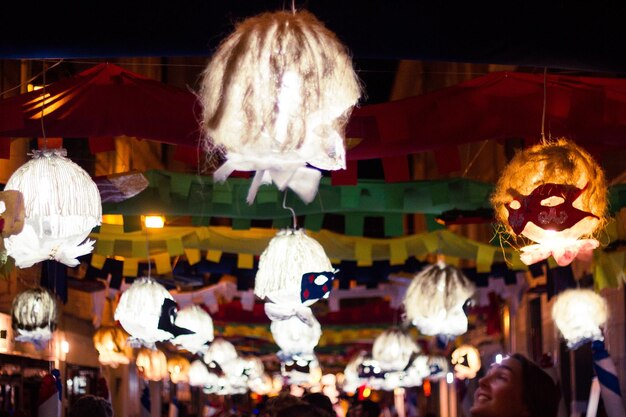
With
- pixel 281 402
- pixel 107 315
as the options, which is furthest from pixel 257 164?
pixel 107 315

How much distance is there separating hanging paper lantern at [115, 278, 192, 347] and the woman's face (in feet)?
22.2

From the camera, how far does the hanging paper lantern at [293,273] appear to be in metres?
8.73

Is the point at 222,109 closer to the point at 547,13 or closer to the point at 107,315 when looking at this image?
the point at 547,13

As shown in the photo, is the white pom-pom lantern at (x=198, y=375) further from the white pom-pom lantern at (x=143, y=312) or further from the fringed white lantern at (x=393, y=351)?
the white pom-pom lantern at (x=143, y=312)

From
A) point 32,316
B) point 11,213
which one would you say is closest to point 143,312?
point 32,316

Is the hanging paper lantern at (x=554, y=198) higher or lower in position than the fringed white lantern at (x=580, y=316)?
lower

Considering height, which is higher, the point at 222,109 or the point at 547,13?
the point at 547,13

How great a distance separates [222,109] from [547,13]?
1.96 m

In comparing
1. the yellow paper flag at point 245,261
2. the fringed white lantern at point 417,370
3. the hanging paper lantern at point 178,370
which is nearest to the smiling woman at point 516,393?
the yellow paper flag at point 245,261

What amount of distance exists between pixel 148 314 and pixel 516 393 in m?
7.48

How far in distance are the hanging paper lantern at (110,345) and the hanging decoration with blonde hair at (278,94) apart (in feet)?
45.7

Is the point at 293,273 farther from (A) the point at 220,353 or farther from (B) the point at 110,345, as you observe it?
(A) the point at 220,353

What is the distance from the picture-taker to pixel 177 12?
18.3 feet

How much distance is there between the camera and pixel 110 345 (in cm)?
1805
